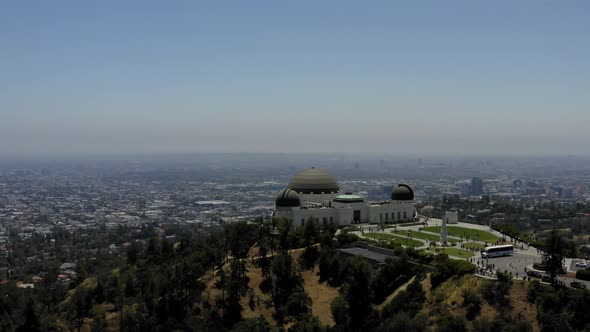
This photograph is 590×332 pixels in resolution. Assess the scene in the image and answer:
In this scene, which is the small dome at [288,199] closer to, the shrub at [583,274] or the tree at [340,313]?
the tree at [340,313]

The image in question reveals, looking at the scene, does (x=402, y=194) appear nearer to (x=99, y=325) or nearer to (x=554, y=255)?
(x=554, y=255)

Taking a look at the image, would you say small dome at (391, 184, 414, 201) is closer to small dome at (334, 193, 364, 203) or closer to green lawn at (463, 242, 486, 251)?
small dome at (334, 193, 364, 203)

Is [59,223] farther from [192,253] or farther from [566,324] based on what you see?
[566,324]

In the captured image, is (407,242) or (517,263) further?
(407,242)

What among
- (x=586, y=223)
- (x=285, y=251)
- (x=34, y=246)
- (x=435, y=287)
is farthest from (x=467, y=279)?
(x=34, y=246)

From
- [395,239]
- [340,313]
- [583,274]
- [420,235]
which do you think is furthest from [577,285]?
[420,235]

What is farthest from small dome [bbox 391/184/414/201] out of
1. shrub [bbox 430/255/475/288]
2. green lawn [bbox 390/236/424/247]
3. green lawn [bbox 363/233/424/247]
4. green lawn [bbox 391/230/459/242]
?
shrub [bbox 430/255/475/288]

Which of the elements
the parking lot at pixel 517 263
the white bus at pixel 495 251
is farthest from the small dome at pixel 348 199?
the parking lot at pixel 517 263
